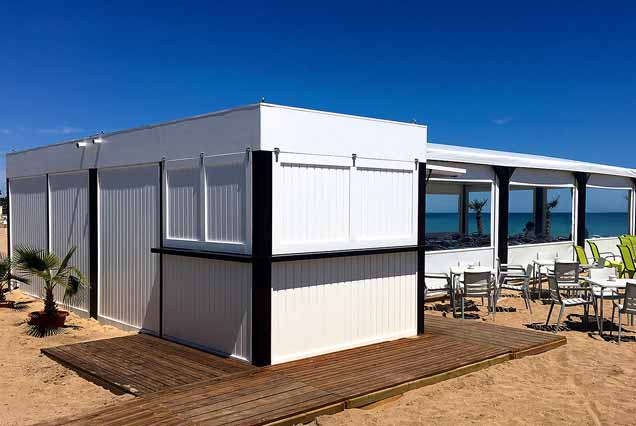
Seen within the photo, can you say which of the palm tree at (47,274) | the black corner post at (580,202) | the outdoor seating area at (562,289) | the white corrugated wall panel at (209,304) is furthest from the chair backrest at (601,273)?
the palm tree at (47,274)

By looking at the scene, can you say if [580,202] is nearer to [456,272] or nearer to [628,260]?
[628,260]

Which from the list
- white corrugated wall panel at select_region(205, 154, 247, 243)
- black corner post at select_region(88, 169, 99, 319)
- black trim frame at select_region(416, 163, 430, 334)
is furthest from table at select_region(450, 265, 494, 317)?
black corner post at select_region(88, 169, 99, 319)

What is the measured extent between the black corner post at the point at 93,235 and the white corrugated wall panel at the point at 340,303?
4.24 meters

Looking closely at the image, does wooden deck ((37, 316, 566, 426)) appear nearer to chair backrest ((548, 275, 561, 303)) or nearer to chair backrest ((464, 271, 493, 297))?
chair backrest ((464, 271, 493, 297))

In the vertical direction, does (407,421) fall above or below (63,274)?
below

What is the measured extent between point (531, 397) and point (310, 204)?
114 inches

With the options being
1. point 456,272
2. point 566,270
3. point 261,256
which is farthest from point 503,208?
point 261,256

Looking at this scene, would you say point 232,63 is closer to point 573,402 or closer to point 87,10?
point 87,10

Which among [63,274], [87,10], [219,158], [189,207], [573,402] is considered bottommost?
[573,402]

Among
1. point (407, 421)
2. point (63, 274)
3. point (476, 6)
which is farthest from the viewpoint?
point (476, 6)

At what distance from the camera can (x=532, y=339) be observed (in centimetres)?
683

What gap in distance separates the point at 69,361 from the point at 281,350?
7.62ft

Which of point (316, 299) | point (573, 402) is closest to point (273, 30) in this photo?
point (316, 299)

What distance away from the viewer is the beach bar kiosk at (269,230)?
18.5 feet
